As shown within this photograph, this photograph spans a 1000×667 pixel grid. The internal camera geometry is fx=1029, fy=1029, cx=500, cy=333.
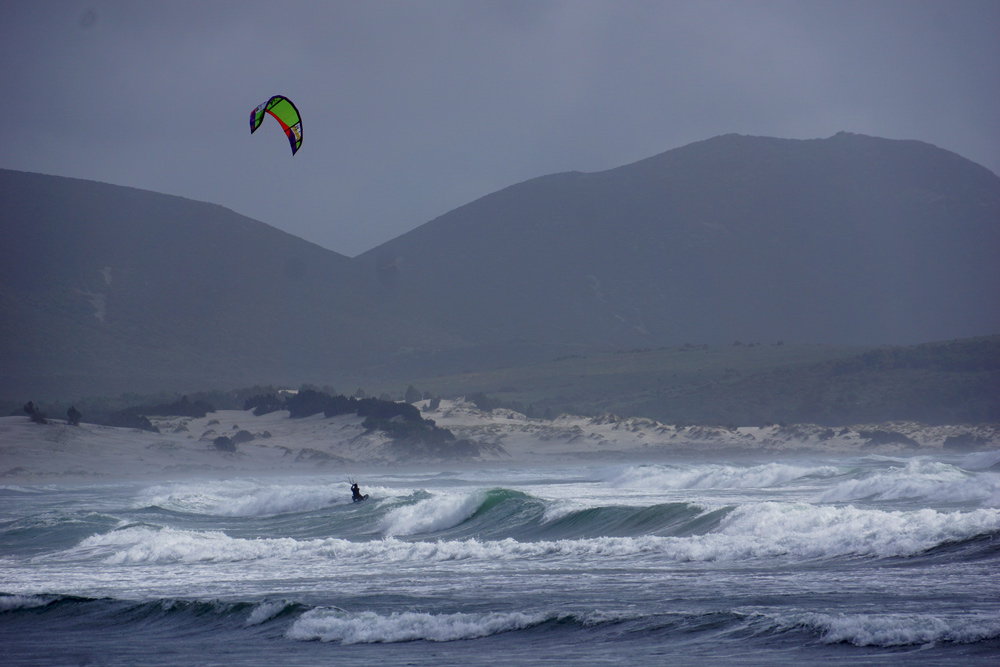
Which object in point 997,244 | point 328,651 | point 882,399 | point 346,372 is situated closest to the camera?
point 328,651

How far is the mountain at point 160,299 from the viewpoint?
8444cm

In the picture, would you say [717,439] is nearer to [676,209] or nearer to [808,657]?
[808,657]

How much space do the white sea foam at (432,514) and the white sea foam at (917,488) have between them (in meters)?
7.29

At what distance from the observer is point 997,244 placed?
137000 millimetres

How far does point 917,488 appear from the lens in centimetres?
2064

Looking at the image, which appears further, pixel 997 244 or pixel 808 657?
pixel 997 244

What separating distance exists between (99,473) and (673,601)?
3033cm

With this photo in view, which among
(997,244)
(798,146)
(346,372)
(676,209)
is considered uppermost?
(798,146)

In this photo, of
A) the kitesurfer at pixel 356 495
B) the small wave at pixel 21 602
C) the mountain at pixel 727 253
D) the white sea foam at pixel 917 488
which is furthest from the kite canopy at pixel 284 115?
the mountain at pixel 727 253

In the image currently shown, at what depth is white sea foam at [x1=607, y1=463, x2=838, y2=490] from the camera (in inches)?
1123

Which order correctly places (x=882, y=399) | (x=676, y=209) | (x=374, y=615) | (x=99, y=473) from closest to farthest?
1. (x=374, y=615)
2. (x=99, y=473)
3. (x=882, y=399)
4. (x=676, y=209)

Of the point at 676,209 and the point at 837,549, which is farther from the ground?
the point at 676,209

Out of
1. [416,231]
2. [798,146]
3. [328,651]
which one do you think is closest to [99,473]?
[328,651]

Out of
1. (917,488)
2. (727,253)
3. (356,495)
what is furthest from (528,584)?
(727,253)
